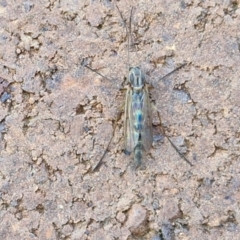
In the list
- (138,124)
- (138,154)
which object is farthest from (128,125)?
(138,154)

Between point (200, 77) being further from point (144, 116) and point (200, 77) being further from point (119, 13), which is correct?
point (119, 13)

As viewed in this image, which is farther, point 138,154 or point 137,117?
point 137,117

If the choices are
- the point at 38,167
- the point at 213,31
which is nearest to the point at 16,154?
the point at 38,167

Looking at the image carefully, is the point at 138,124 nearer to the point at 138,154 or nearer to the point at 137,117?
the point at 137,117

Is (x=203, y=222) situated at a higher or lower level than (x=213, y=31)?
lower

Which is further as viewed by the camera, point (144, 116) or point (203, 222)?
point (144, 116)

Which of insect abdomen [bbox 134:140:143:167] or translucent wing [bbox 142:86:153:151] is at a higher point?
translucent wing [bbox 142:86:153:151]
